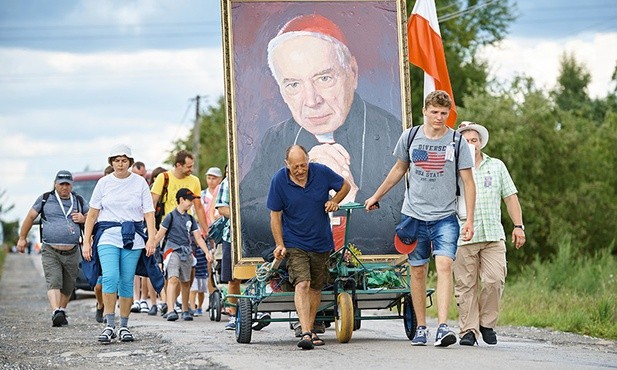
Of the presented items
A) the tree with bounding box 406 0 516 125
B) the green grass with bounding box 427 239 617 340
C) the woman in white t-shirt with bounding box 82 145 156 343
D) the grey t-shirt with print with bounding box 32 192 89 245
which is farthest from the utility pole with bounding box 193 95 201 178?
the woman in white t-shirt with bounding box 82 145 156 343

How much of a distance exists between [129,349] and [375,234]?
2689 mm

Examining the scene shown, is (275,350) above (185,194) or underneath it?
underneath

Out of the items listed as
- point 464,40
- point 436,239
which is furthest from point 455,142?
point 464,40

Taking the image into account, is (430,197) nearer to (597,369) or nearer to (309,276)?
(309,276)

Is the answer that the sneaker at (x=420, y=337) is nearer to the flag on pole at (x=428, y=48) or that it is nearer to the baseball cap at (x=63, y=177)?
the flag on pole at (x=428, y=48)

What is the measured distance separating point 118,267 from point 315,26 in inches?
125

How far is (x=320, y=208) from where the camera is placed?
11242 millimetres

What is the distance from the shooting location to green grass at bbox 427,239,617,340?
47.3 feet

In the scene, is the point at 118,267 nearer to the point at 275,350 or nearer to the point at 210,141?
the point at 275,350

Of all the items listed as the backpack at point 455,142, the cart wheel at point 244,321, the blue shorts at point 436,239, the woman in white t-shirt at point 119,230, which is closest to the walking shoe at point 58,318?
the woman in white t-shirt at point 119,230

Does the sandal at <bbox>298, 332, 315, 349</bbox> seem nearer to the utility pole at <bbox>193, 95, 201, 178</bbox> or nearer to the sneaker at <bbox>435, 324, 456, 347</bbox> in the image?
the sneaker at <bbox>435, 324, 456, 347</bbox>

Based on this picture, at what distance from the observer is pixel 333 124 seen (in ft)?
41.9

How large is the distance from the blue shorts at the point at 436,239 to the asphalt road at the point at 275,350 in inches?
31.9

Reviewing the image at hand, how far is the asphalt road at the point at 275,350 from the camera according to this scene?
9.74 m
